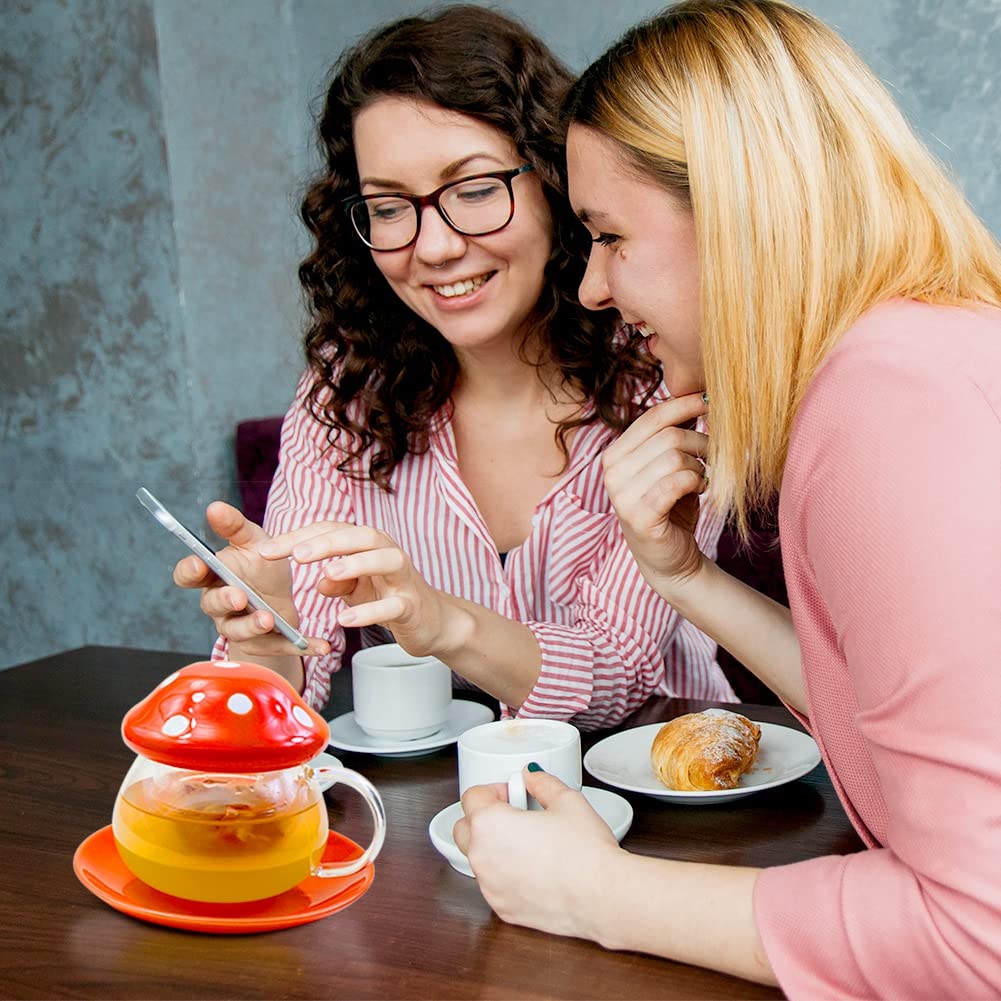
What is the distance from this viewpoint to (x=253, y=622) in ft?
3.92

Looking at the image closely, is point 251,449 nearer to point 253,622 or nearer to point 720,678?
point 720,678

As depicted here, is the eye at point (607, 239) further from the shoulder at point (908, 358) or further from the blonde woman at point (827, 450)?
the shoulder at point (908, 358)

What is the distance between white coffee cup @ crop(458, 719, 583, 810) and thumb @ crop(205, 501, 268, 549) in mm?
355

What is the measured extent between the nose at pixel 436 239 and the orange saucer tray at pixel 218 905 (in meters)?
0.80

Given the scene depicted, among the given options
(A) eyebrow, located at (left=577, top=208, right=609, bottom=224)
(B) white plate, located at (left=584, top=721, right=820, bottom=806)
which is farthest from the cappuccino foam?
(A) eyebrow, located at (left=577, top=208, right=609, bottom=224)

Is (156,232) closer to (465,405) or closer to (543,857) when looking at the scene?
(465,405)

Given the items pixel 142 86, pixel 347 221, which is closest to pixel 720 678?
pixel 347 221

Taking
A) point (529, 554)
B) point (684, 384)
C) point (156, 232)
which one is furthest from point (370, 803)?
point (156, 232)

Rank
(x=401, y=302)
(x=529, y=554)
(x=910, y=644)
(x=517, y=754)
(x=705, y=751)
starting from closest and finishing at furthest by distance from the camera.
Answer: (x=910, y=644), (x=517, y=754), (x=705, y=751), (x=529, y=554), (x=401, y=302)

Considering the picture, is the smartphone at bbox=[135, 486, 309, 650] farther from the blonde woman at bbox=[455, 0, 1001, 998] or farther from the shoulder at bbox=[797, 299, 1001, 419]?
the shoulder at bbox=[797, 299, 1001, 419]

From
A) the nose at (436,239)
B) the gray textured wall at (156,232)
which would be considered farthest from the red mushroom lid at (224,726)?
the gray textured wall at (156,232)

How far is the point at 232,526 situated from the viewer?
124 centimetres

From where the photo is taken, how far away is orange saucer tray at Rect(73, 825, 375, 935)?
2.71 feet

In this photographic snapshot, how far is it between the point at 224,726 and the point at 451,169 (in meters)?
0.89
